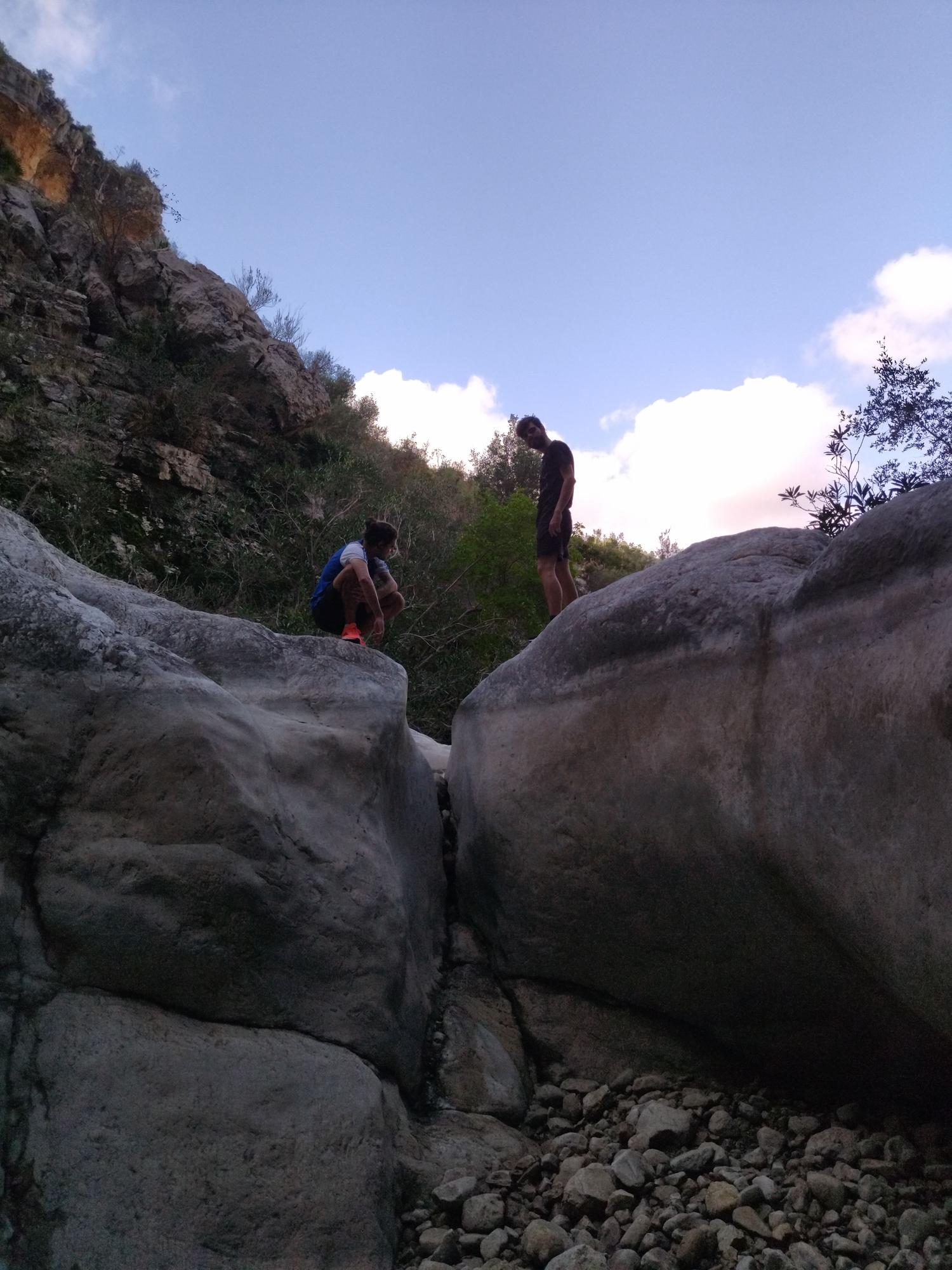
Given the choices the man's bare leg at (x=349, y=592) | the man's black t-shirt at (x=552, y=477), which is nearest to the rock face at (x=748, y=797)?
the man's bare leg at (x=349, y=592)

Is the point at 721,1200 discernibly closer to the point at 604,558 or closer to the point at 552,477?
the point at 552,477

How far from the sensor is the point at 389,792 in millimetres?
3324

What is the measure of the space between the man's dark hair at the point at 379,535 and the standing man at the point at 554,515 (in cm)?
86

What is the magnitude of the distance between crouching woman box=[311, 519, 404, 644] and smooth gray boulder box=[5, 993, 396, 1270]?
280 centimetres

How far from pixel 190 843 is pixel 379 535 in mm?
3148

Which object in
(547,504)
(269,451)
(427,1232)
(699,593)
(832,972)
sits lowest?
(427,1232)

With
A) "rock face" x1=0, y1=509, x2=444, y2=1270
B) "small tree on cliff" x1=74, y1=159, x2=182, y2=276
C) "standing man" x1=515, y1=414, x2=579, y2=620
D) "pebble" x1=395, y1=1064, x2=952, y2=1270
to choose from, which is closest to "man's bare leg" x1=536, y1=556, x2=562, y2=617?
"standing man" x1=515, y1=414, x2=579, y2=620

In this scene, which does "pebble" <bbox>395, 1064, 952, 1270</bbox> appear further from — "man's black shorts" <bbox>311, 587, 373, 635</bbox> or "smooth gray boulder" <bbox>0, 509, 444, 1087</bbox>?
"man's black shorts" <bbox>311, 587, 373, 635</bbox>

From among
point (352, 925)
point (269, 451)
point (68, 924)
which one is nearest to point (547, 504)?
point (352, 925)

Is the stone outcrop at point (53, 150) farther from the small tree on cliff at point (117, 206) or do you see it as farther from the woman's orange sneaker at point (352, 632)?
A: the woman's orange sneaker at point (352, 632)

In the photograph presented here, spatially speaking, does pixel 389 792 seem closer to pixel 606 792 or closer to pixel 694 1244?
pixel 606 792

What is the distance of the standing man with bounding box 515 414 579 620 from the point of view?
5.56 meters

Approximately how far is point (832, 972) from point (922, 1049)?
321mm

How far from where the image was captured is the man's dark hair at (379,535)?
17.7 ft
